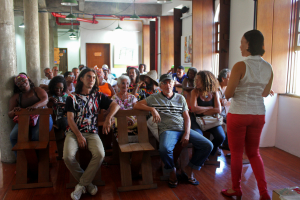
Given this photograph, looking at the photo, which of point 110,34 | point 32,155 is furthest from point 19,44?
point 32,155

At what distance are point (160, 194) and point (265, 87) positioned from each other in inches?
60.1

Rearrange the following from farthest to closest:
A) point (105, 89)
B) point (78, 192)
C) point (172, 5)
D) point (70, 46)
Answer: point (70, 46)
point (172, 5)
point (105, 89)
point (78, 192)

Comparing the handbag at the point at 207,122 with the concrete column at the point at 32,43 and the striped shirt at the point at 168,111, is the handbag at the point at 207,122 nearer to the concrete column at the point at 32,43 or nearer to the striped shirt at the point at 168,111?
the striped shirt at the point at 168,111

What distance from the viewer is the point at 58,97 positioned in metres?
3.98

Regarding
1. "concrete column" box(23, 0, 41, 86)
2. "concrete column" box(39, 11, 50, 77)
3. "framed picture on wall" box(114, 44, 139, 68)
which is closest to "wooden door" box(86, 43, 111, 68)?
Result: "framed picture on wall" box(114, 44, 139, 68)

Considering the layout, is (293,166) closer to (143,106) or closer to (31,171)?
(143,106)

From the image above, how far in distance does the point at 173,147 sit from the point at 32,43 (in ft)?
15.5

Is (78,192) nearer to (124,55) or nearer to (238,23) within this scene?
(238,23)

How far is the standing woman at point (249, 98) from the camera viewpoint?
244 cm

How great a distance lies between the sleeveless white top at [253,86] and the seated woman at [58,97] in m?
2.41

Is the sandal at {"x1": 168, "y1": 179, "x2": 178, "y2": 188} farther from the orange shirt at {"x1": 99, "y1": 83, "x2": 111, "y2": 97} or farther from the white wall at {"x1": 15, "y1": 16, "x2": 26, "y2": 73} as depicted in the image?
the white wall at {"x1": 15, "y1": 16, "x2": 26, "y2": 73}

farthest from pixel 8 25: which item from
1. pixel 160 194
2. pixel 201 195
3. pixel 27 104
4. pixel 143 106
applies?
pixel 201 195

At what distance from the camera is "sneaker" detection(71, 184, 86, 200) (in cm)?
264

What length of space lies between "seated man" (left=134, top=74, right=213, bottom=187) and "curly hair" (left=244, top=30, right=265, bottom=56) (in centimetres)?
102
